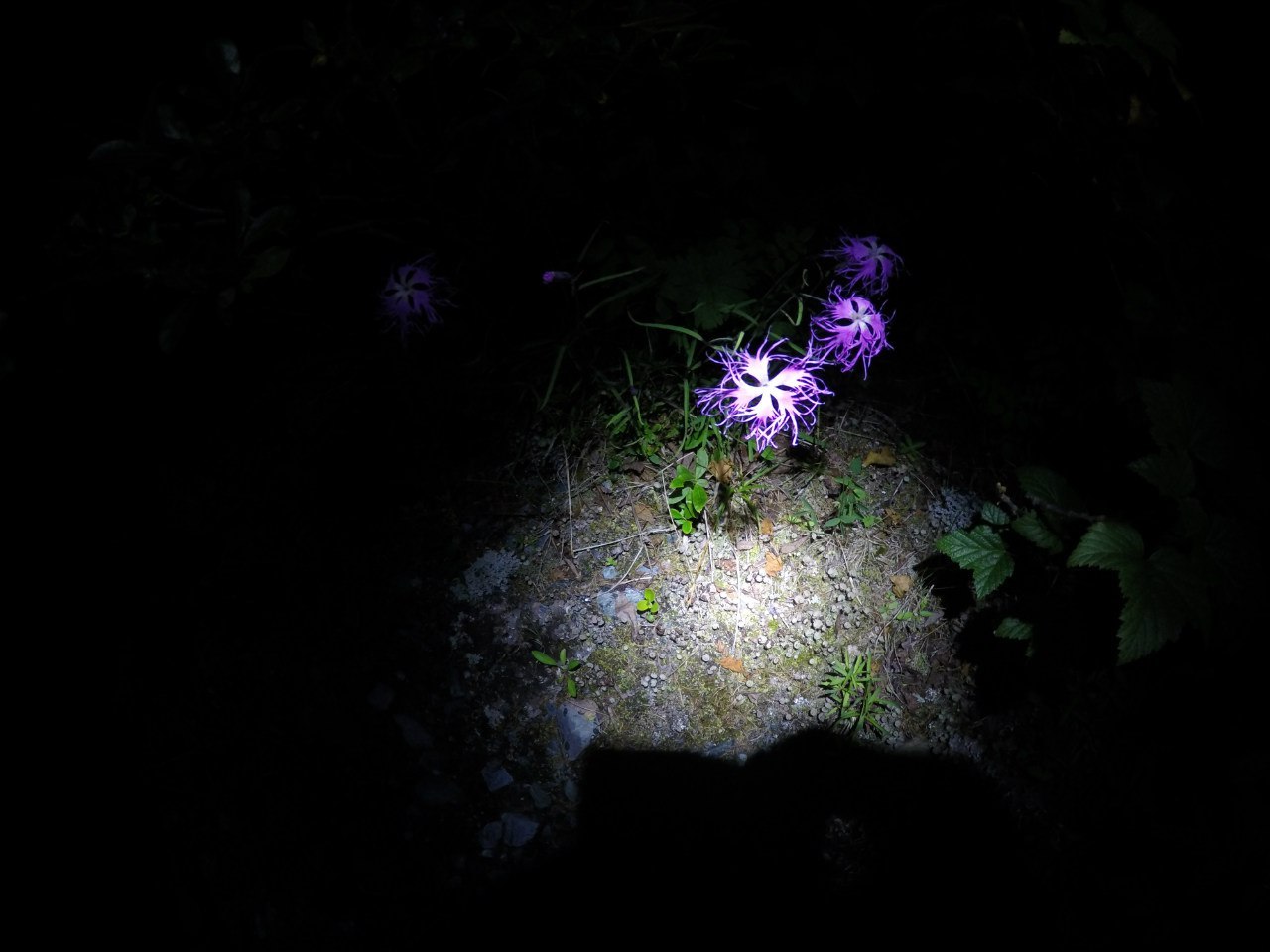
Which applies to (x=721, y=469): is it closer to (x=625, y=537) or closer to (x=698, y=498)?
(x=698, y=498)

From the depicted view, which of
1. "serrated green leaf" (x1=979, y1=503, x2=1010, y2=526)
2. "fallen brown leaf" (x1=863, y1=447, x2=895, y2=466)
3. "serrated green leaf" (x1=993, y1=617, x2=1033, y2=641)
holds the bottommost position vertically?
"fallen brown leaf" (x1=863, y1=447, x2=895, y2=466)

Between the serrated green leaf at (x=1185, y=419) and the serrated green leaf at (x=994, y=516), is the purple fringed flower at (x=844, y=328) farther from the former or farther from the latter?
the serrated green leaf at (x=1185, y=419)

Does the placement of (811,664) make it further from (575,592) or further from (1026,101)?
(1026,101)

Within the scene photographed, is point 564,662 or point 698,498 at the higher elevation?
point 698,498

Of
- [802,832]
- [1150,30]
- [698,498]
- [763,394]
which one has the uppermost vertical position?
[1150,30]

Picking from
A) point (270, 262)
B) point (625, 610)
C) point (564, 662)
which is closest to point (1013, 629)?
point (625, 610)

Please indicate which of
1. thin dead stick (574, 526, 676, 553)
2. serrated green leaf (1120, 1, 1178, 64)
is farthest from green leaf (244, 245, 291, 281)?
serrated green leaf (1120, 1, 1178, 64)

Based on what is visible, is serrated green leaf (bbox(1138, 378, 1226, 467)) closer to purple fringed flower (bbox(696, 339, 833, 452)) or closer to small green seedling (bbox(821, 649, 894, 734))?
purple fringed flower (bbox(696, 339, 833, 452))
